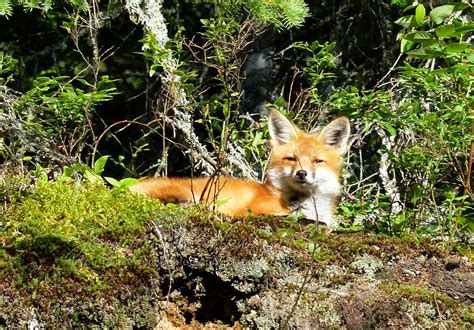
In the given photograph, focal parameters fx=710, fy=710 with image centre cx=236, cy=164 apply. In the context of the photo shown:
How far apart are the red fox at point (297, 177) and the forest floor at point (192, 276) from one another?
1717mm

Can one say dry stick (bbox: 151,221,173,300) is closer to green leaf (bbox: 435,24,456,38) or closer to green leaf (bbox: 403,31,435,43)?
green leaf (bbox: 403,31,435,43)

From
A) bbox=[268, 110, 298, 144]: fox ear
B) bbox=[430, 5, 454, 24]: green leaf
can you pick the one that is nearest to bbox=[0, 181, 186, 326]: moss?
bbox=[430, 5, 454, 24]: green leaf

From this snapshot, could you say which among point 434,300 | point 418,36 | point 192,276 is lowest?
point 434,300

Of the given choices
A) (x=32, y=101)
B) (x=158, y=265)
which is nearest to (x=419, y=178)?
(x=158, y=265)

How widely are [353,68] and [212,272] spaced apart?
544 centimetres

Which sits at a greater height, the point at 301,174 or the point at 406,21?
the point at 406,21

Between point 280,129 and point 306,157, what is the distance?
0.36 m

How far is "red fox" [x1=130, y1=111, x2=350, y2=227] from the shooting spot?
5.47 meters

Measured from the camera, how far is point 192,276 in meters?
3.41

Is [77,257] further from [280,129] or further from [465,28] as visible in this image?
[280,129]

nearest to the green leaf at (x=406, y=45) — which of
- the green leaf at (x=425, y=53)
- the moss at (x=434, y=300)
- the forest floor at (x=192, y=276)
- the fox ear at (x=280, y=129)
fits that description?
the green leaf at (x=425, y=53)

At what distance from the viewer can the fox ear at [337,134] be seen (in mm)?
6039

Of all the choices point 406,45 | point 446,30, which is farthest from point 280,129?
point 446,30

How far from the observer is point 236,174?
6504 mm
